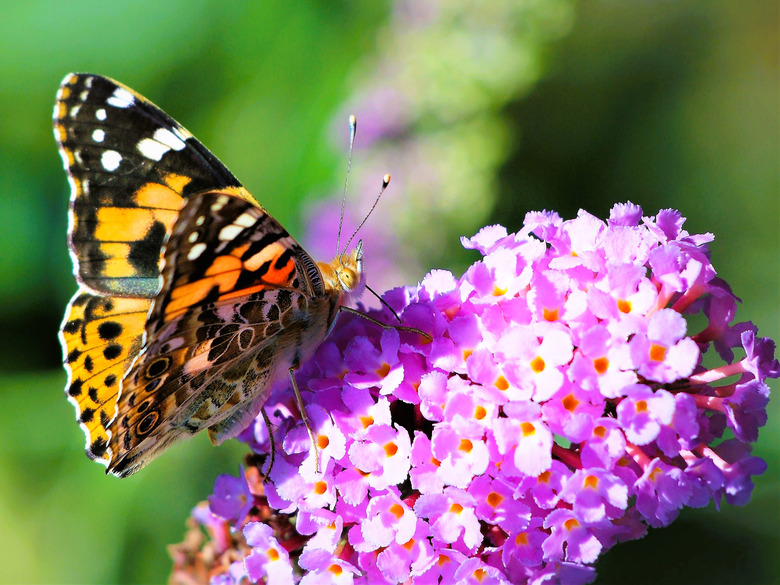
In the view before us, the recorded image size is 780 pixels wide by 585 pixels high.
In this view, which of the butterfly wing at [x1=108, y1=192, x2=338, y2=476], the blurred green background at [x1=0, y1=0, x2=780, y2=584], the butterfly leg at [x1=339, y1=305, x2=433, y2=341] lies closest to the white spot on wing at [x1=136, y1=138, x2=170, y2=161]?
the butterfly wing at [x1=108, y1=192, x2=338, y2=476]

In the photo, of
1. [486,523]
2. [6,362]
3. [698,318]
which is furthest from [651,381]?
[6,362]

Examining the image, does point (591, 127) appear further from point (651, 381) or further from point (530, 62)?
point (651, 381)

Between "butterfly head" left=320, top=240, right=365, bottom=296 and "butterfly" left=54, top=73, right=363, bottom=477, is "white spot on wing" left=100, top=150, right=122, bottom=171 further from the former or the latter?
"butterfly head" left=320, top=240, right=365, bottom=296

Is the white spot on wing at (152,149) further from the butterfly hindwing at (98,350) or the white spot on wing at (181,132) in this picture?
the butterfly hindwing at (98,350)

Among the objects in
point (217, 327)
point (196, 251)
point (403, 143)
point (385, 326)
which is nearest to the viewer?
point (196, 251)

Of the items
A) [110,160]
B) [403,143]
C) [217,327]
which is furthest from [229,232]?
[403,143]

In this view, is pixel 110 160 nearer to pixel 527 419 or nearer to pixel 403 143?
pixel 527 419

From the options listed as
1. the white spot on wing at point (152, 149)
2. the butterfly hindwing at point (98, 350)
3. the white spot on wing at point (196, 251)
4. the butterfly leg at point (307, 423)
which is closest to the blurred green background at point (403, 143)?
the butterfly hindwing at point (98, 350)
